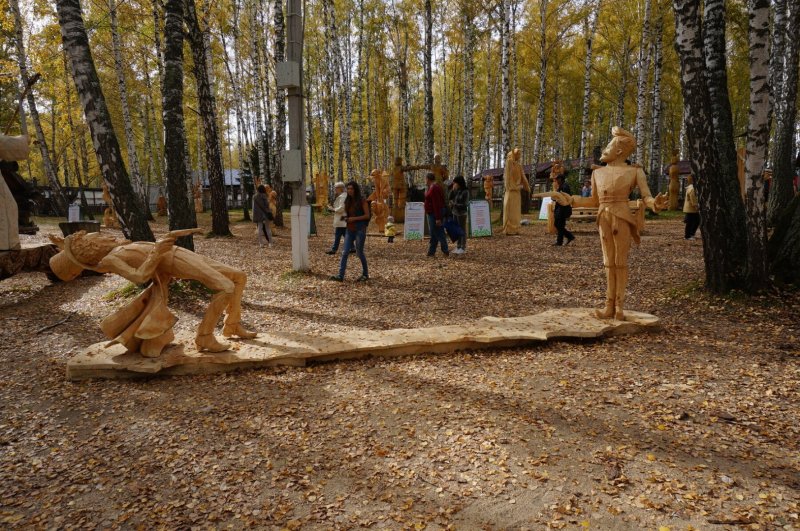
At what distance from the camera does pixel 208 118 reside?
539 inches

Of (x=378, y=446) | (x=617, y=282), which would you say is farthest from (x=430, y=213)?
→ (x=378, y=446)

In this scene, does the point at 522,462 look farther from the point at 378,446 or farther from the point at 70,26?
the point at 70,26

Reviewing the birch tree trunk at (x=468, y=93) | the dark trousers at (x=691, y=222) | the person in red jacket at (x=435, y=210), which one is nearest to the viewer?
the person in red jacket at (x=435, y=210)

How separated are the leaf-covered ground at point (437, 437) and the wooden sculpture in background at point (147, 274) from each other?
0.45 meters

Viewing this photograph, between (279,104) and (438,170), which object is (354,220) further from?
(279,104)

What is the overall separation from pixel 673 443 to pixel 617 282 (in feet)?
8.35

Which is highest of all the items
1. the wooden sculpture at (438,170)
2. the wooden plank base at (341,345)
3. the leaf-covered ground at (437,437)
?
the wooden sculpture at (438,170)

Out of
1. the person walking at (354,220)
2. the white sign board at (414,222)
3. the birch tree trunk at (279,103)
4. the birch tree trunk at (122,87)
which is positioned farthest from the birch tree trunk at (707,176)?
the birch tree trunk at (122,87)

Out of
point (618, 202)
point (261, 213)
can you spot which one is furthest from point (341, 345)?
point (261, 213)

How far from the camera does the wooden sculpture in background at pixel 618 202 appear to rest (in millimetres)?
4871

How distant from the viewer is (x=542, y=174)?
3047 centimetres

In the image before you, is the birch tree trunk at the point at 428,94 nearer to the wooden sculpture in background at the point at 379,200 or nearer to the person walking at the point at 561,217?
the wooden sculpture in background at the point at 379,200

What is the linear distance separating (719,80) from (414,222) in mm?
9022

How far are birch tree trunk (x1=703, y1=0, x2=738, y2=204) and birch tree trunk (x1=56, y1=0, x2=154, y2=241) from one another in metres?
8.57
